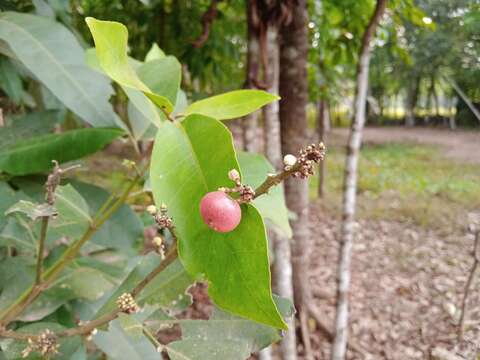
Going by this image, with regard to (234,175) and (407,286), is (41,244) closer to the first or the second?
(234,175)

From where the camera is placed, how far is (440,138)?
2377 mm

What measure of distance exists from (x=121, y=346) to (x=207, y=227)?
0.40 m

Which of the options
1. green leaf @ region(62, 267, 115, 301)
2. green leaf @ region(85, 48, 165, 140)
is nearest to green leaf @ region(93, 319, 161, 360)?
green leaf @ region(62, 267, 115, 301)

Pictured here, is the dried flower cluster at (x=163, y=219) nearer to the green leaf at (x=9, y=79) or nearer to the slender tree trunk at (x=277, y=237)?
the green leaf at (x=9, y=79)

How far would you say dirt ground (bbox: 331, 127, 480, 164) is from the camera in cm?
152

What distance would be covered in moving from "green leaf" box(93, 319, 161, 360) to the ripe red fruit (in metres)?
0.42

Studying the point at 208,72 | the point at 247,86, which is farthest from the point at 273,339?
the point at 208,72

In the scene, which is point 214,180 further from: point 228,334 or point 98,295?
point 98,295

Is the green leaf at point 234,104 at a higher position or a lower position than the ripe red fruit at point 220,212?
higher

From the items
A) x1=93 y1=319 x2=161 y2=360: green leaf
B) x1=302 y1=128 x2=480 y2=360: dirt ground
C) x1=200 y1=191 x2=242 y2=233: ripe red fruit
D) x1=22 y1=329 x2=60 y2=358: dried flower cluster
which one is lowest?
x1=302 y1=128 x2=480 y2=360: dirt ground

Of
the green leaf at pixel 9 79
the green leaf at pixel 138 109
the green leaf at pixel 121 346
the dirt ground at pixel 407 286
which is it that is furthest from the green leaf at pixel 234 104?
the dirt ground at pixel 407 286

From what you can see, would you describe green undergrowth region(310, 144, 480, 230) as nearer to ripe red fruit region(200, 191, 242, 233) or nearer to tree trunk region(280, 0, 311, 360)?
tree trunk region(280, 0, 311, 360)

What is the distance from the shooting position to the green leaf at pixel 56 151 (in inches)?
24.4

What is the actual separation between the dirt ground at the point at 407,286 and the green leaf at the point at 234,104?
636mm
